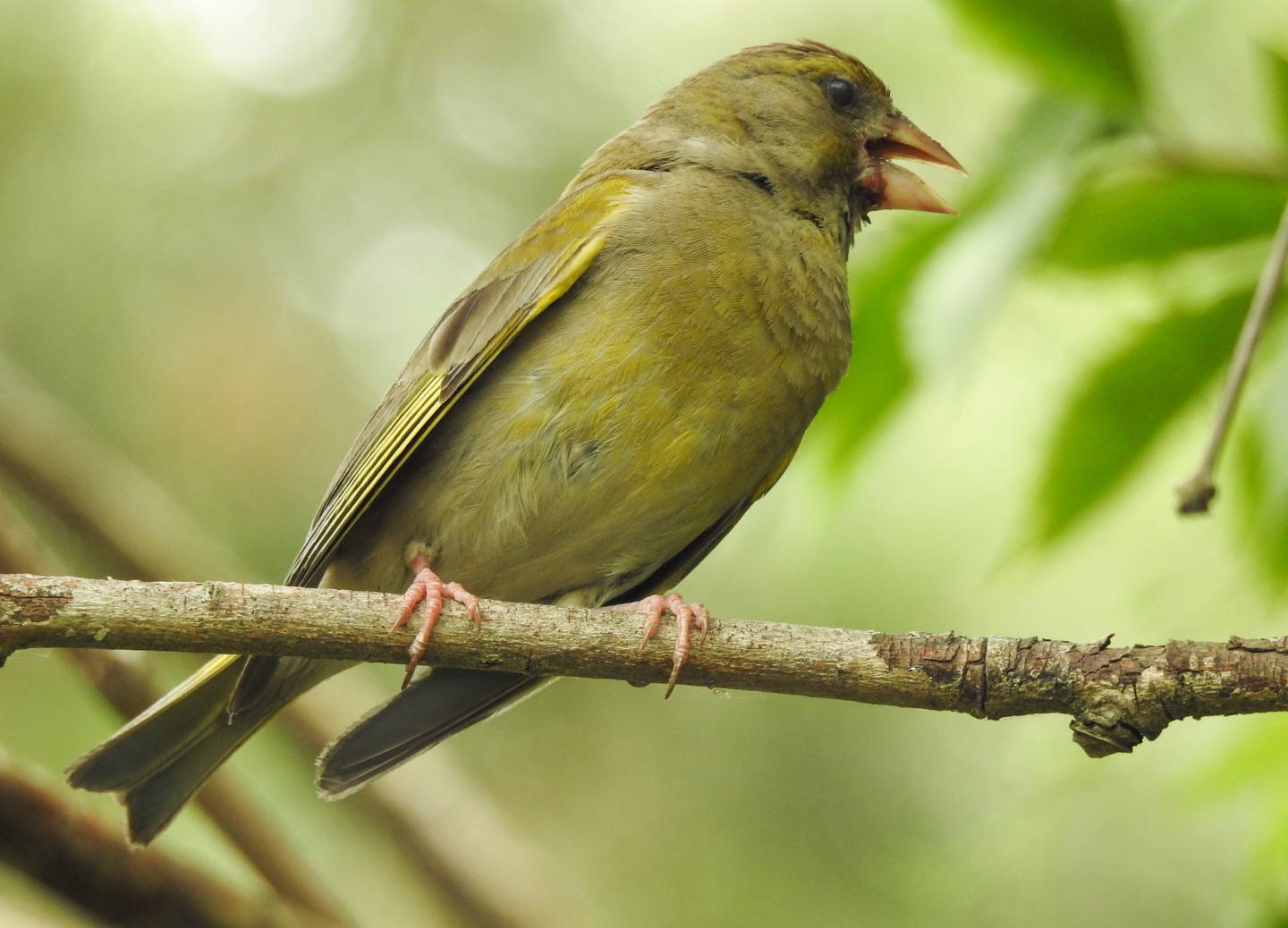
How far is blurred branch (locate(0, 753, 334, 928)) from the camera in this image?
117 inches

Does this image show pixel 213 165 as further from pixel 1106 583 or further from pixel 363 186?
pixel 1106 583

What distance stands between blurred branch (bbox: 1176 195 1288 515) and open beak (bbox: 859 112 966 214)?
5.55 ft

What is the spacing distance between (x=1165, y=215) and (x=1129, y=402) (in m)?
0.37

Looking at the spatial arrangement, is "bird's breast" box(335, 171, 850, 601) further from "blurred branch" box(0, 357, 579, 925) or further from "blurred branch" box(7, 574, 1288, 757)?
"blurred branch" box(7, 574, 1288, 757)

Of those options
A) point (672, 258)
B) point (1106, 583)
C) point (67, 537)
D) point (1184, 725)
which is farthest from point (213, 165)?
point (1184, 725)

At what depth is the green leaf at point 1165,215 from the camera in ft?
9.00

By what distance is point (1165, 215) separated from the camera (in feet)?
Answer: 9.20

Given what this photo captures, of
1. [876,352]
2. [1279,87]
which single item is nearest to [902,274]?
[876,352]

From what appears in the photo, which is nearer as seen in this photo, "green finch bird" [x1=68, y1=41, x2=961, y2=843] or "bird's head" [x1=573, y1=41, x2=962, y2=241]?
"green finch bird" [x1=68, y1=41, x2=961, y2=843]

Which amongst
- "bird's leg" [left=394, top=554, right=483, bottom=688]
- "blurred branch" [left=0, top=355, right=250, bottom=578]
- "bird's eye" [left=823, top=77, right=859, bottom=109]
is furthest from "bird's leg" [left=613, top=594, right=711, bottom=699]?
"bird's eye" [left=823, top=77, right=859, bottom=109]

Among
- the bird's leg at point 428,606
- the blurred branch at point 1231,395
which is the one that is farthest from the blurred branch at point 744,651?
the blurred branch at point 1231,395

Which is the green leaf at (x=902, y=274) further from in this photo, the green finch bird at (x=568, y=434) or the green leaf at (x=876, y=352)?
the green finch bird at (x=568, y=434)

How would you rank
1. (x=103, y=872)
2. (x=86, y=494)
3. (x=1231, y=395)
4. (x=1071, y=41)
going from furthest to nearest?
1. (x=86, y=494)
2. (x=103, y=872)
3. (x=1071, y=41)
4. (x=1231, y=395)

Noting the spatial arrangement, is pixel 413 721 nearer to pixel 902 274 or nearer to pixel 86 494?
pixel 86 494
